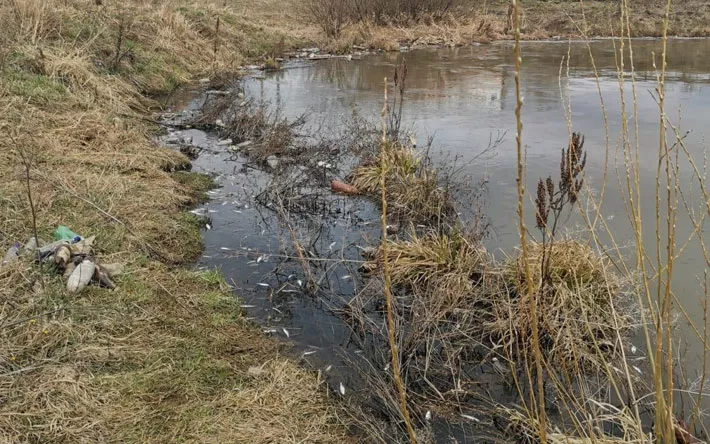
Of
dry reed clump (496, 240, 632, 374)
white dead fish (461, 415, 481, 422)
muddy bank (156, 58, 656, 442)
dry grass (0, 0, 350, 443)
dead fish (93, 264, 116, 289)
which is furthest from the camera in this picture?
dead fish (93, 264, 116, 289)

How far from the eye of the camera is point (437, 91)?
1077 cm

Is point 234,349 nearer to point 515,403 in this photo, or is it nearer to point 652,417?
point 515,403

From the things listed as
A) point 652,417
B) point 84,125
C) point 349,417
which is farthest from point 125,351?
point 84,125

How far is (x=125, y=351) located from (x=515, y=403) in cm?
209

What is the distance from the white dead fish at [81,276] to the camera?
339 cm

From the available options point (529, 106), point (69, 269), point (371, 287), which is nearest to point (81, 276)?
point (69, 269)

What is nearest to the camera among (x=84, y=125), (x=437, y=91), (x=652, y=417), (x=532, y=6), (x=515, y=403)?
(x=652, y=417)

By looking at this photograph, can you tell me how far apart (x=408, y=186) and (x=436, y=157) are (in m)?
1.42

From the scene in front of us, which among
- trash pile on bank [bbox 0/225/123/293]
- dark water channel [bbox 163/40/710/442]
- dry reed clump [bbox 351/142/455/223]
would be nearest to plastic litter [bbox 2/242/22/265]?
trash pile on bank [bbox 0/225/123/293]

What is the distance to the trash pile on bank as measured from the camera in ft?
11.3

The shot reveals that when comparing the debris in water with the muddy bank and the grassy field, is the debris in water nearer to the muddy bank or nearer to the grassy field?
the muddy bank

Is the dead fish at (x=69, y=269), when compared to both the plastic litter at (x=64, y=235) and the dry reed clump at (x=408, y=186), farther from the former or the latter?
the dry reed clump at (x=408, y=186)

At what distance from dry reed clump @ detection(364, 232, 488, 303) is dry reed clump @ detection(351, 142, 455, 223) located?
67cm

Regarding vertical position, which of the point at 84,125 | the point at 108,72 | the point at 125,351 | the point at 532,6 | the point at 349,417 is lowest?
the point at 349,417
